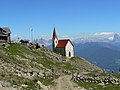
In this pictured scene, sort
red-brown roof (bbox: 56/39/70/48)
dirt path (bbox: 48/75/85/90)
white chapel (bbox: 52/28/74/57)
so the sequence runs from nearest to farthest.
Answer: dirt path (bbox: 48/75/85/90) → white chapel (bbox: 52/28/74/57) → red-brown roof (bbox: 56/39/70/48)

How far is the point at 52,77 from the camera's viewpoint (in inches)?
2731

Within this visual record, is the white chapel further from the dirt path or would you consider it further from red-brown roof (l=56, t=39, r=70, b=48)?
the dirt path

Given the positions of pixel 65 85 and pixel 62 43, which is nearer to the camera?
pixel 65 85

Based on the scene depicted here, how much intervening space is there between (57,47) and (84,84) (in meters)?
69.0

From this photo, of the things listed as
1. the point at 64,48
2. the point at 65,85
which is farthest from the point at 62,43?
the point at 65,85

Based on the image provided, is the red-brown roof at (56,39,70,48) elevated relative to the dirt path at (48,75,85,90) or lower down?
elevated

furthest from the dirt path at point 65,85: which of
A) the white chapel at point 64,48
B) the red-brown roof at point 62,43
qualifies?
the red-brown roof at point 62,43

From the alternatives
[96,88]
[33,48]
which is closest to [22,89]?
[96,88]

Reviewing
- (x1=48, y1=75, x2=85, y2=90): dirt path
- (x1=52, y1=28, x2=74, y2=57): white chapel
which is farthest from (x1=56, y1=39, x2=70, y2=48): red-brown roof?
(x1=48, y1=75, x2=85, y2=90): dirt path

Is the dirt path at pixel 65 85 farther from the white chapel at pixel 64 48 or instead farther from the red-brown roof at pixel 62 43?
the red-brown roof at pixel 62 43

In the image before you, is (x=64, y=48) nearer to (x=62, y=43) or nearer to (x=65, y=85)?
(x=62, y=43)

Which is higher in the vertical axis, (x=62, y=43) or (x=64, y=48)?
(x=62, y=43)

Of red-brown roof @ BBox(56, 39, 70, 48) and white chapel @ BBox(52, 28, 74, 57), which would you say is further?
red-brown roof @ BBox(56, 39, 70, 48)

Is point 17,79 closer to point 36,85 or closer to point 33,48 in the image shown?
point 36,85
